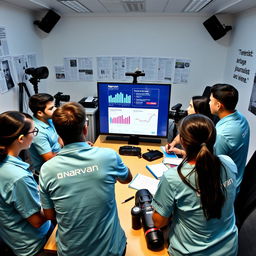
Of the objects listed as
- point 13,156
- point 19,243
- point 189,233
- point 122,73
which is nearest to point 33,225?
point 19,243

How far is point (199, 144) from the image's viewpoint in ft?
2.91

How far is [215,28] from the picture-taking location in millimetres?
2867

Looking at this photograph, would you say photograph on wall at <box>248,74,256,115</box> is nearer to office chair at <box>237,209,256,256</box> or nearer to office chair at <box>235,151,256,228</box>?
office chair at <box>235,151,256,228</box>

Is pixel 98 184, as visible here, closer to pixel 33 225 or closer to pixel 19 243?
pixel 33 225

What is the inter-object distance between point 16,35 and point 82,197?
8.40 feet

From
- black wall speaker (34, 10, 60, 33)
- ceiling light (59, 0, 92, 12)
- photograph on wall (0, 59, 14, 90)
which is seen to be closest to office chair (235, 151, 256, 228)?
ceiling light (59, 0, 92, 12)

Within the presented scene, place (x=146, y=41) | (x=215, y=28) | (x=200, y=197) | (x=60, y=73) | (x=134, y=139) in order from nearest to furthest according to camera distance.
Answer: (x=200, y=197)
(x=134, y=139)
(x=215, y=28)
(x=146, y=41)
(x=60, y=73)

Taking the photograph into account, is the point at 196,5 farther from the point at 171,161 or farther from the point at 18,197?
the point at 18,197

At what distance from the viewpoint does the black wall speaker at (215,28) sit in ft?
9.29

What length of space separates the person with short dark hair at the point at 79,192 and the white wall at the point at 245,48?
1995 mm

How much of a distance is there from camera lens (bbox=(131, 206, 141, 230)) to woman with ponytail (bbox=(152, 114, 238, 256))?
157 millimetres

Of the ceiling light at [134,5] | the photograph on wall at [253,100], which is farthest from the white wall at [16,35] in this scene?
the photograph on wall at [253,100]

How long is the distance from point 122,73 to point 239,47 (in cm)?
170

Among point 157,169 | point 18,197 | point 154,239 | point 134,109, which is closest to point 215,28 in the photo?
point 134,109
